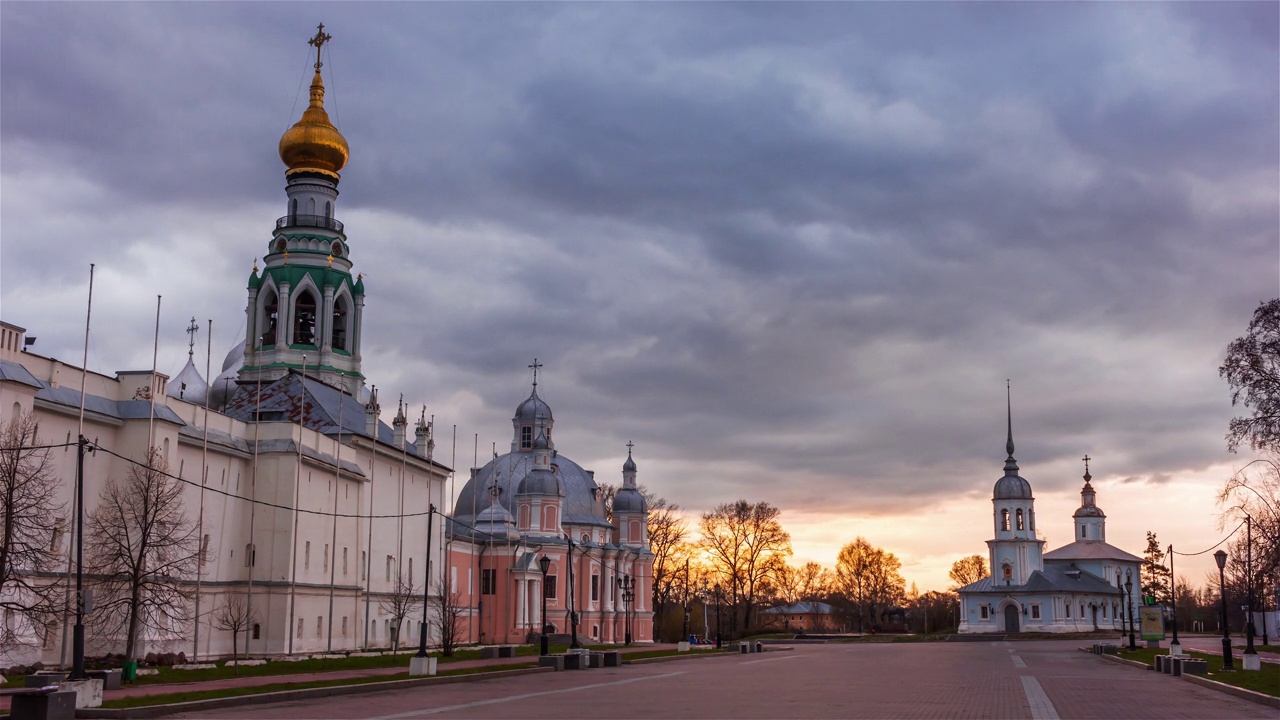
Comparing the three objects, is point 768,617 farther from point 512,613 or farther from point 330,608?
point 330,608

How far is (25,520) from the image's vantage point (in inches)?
1276

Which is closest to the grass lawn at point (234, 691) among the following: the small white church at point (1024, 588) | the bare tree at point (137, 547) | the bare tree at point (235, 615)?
the bare tree at point (137, 547)

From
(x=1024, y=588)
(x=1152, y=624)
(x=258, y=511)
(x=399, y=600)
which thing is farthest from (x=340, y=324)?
(x=1024, y=588)

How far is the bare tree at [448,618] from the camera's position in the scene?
48469mm

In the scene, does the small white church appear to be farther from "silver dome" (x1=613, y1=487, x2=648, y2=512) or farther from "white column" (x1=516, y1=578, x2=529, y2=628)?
"white column" (x1=516, y1=578, x2=529, y2=628)

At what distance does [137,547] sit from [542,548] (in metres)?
43.8

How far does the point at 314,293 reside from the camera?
208ft

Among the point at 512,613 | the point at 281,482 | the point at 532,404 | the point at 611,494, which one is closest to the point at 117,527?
the point at 281,482

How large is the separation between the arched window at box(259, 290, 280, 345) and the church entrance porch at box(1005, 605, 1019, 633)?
76981mm

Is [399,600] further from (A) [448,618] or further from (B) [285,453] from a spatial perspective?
(B) [285,453]

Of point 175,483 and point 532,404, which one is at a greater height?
point 532,404

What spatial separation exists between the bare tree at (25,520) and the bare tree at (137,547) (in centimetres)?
153

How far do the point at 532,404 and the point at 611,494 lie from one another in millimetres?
18193

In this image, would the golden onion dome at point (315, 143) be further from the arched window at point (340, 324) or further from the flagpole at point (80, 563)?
the flagpole at point (80, 563)
